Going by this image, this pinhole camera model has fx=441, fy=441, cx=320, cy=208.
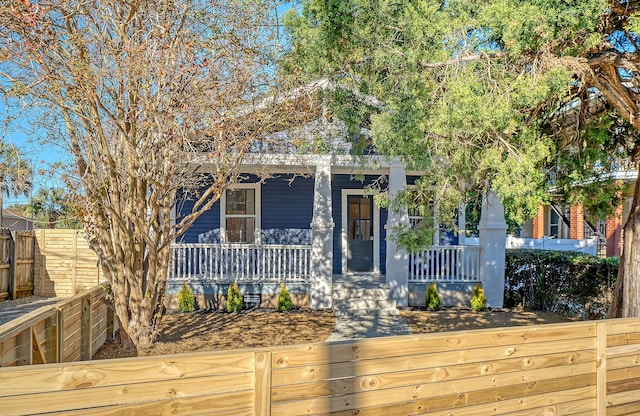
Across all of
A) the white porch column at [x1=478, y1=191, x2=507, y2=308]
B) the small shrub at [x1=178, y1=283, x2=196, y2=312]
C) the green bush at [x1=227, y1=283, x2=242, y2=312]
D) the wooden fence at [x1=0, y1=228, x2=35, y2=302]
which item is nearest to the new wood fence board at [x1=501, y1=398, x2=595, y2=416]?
the white porch column at [x1=478, y1=191, x2=507, y2=308]

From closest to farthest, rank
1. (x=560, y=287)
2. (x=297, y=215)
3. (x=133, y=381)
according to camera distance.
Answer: (x=133, y=381) < (x=560, y=287) < (x=297, y=215)

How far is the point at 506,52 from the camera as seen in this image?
4.89 m

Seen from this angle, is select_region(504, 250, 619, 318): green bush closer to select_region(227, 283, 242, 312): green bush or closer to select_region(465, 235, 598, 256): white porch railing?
select_region(465, 235, 598, 256): white porch railing

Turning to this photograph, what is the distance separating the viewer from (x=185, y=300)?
977cm

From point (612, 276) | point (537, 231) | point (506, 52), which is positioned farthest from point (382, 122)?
point (537, 231)

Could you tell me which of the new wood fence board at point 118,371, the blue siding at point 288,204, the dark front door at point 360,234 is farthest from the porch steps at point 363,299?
the new wood fence board at point 118,371

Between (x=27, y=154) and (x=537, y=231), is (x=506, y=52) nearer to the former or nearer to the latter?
(x=27, y=154)

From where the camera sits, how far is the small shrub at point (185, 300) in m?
9.77

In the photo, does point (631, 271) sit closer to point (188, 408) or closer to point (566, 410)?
point (566, 410)

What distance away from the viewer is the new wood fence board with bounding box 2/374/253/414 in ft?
6.59

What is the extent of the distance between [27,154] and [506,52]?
6473mm

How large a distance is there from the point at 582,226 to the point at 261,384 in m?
19.2

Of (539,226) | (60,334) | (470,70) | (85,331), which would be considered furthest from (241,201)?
(539,226)

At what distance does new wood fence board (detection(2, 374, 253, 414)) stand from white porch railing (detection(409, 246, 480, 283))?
27.8 ft
